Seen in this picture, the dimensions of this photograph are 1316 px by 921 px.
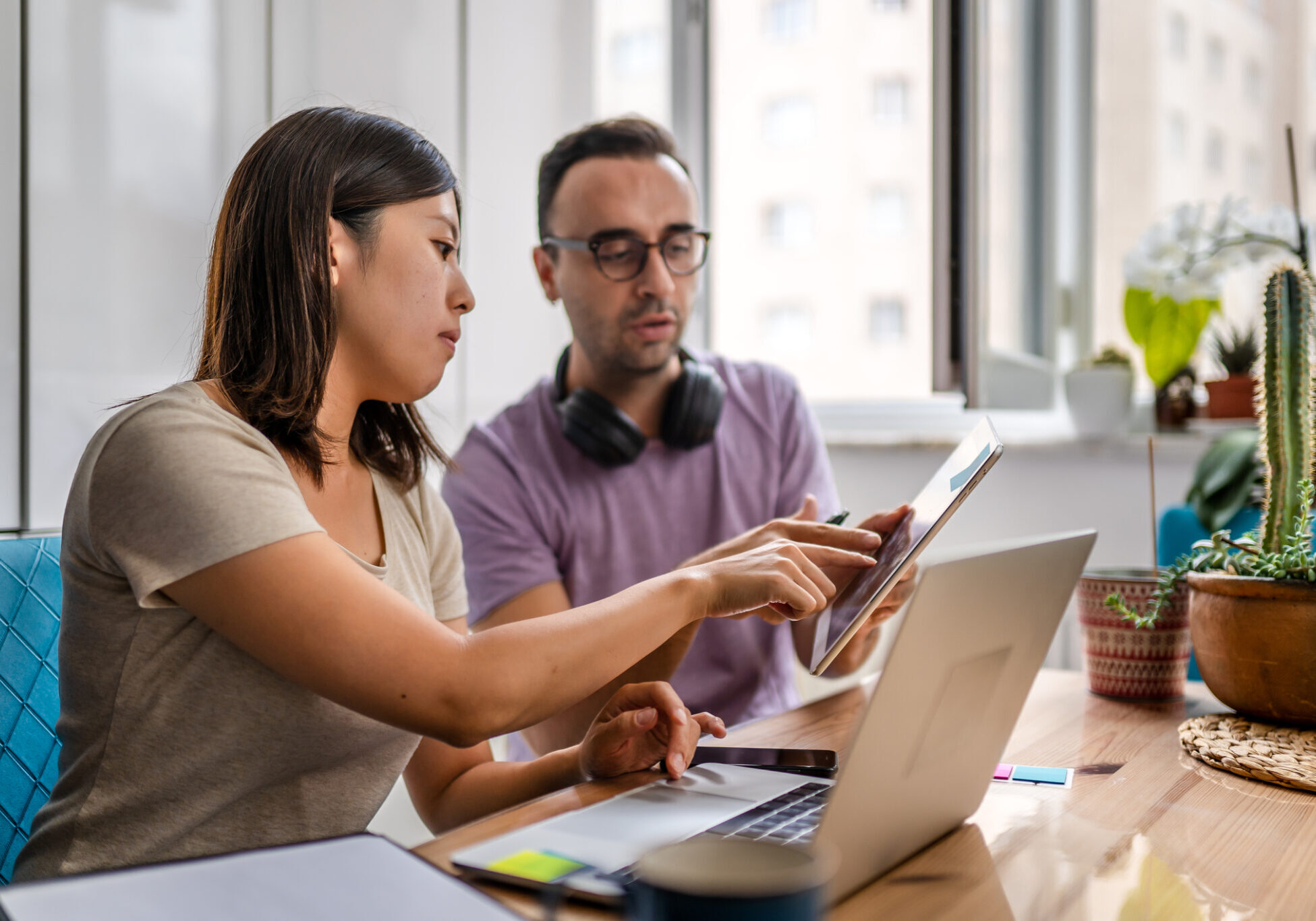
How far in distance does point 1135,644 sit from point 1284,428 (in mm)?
299

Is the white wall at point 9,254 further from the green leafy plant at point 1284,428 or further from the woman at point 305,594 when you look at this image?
the green leafy plant at point 1284,428

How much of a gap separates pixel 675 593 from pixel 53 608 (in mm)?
619

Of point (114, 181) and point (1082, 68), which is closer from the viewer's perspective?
point (114, 181)

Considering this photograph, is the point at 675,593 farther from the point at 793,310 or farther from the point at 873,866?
the point at 793,310

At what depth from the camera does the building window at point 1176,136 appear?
2.38m

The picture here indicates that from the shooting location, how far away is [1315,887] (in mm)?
651

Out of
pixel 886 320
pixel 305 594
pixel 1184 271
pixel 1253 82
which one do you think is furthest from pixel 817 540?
pixel 1253 82

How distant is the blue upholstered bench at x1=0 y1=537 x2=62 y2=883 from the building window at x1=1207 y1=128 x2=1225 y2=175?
95.3 inches

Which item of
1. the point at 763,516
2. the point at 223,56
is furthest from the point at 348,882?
the point at 223,56

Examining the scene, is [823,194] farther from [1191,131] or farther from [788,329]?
[1191,131]

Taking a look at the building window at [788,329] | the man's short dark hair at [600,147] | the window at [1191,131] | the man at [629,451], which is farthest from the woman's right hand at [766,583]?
Result: the building window at [788,329]

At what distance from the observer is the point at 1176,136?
2389mm

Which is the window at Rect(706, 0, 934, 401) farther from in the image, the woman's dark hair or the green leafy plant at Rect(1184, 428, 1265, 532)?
the woman's dark hair

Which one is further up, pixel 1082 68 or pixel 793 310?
pixel 1082 68
